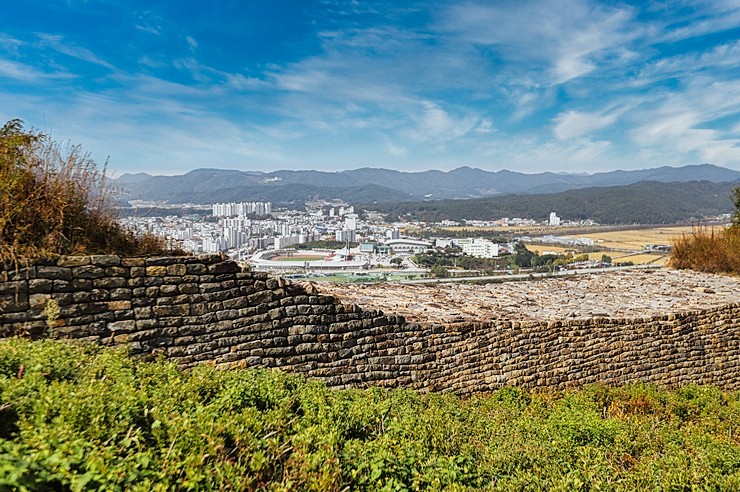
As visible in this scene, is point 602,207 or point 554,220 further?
point 602,207

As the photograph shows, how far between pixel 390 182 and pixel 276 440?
136 meters

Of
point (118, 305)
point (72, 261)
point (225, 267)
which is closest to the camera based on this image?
point (72, 261)

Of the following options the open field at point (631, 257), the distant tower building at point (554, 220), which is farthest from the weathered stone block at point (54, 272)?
the distant tower building at point (554, 220)

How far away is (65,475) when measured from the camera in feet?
6.28

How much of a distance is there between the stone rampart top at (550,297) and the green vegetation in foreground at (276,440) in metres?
2.16

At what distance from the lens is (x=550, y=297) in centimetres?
908

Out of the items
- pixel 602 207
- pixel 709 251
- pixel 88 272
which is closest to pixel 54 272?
pixel 88 272

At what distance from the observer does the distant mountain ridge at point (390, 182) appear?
39094 millimetres

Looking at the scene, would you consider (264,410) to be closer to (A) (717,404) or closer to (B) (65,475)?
(B) (65,475)

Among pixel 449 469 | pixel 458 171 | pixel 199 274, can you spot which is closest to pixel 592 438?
pixel 449 469

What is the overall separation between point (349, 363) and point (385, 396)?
78 centimetres

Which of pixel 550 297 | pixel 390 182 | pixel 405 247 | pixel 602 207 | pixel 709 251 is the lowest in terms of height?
pixel 550 297

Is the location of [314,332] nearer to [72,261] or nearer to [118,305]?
[118,305]

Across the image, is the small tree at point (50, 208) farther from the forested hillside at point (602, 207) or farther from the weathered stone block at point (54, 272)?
the forested hillside at point (602, 207)
